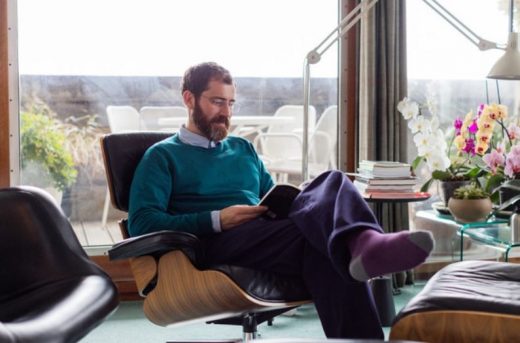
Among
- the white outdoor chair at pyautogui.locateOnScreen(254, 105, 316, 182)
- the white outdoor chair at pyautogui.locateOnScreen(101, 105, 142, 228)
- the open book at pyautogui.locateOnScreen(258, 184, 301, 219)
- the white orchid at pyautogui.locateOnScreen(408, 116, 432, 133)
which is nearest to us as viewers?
A: the open book at pyautogui.locateOnScreen(258, 184, 301, 219)

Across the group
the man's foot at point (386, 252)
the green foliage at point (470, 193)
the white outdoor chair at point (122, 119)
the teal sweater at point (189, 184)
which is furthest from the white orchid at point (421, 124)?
the man's foot at point (386, 252)

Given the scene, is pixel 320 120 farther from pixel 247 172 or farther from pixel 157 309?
pixel 157 309

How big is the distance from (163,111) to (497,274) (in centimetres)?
202

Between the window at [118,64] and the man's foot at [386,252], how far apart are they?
206 centimetres

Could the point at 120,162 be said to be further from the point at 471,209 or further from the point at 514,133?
the point at 514,133

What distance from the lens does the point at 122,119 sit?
13.2ft

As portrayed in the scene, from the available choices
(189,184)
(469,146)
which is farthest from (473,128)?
(189,184)

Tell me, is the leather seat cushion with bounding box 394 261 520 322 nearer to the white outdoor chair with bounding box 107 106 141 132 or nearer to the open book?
the open book

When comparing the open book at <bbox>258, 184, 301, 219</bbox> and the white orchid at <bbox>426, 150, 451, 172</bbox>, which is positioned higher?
the white orchid at <bbox>426, 150, 451, 172</bbox>

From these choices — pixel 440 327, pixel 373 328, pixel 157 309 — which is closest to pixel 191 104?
pixel 157 309

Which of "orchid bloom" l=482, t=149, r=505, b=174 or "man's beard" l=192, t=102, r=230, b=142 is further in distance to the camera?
"orchid bloom" l=482, t=149, r=505, b=174

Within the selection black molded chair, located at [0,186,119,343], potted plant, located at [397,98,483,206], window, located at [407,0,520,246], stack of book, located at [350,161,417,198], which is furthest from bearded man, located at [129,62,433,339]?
window, located at [407,0,520,246]

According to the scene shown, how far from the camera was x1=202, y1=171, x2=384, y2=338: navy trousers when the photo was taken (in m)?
2.34

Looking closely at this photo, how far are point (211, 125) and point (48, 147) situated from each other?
1.24 metres
